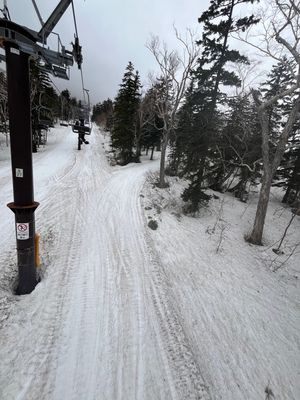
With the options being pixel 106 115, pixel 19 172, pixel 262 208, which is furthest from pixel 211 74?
pixel 106 115

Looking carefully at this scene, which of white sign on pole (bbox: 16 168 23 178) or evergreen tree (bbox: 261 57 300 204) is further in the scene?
evergreen tree (bbox: 261 57 300 204)

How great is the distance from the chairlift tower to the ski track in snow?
37.7 inches

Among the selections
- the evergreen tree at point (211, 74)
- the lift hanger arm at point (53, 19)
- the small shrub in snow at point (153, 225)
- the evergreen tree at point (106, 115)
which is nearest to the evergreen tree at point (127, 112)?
the evergreen tree at point (211, 74)

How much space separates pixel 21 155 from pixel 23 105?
33.4 inches

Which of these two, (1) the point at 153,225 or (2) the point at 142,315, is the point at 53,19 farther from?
(1) the point at 153,225

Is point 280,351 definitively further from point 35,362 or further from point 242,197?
point 242,197

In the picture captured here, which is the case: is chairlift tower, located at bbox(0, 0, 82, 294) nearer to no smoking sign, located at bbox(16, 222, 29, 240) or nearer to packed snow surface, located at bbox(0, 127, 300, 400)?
no smoking sign, located at bbox(16, 222, 29, 240)

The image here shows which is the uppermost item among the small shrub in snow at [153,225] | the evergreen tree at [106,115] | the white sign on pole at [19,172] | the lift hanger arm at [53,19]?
A: the evergreen tree at [106,115]

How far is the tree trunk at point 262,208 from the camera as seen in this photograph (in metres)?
8.45

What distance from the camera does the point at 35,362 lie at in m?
3.06

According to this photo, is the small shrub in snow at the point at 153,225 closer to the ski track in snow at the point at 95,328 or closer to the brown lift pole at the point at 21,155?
the ski track in snow at the point at 95,328

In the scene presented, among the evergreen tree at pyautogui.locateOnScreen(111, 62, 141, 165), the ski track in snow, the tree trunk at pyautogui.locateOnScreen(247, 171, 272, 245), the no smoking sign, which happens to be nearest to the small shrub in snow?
the ski track in snow

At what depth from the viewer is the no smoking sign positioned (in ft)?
12.3

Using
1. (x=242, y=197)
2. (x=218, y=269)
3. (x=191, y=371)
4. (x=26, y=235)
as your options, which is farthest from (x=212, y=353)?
(x=242, y=197)
